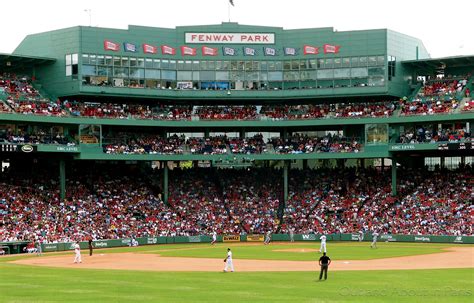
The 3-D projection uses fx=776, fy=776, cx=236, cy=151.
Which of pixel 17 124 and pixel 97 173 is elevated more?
pixel 17 124

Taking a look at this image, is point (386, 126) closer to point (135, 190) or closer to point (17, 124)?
point (135, 190)

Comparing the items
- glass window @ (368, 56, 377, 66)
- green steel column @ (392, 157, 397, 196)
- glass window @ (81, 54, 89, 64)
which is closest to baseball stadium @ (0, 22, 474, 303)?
green steel column @ (392, 157, 397, 196)

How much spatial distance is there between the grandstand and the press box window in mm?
133

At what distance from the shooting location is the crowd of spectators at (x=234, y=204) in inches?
2808

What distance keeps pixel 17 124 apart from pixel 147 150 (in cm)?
1427

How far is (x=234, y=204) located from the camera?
271ft

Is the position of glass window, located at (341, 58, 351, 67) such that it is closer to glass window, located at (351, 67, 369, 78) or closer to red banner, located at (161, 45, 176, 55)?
glass window, located at (351, 67, 369, 78)

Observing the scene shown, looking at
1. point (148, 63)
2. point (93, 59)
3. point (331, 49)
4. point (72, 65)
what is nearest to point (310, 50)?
point (331, 49)

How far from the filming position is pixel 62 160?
251ft

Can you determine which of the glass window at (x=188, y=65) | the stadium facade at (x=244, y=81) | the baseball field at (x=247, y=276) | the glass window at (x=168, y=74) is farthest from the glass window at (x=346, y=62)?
the baseball field at (x=247, y=276)

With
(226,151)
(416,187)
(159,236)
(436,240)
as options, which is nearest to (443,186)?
(416,187)

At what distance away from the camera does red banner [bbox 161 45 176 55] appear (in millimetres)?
84750

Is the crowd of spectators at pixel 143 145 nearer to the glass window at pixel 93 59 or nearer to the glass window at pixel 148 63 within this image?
the glass window at pixel 148 63

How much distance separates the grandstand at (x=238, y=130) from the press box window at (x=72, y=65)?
0.13 m
